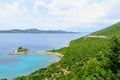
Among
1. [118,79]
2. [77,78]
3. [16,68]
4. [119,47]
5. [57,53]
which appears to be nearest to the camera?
[118,79]

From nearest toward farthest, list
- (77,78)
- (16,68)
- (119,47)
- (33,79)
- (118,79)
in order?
1. (118,79)
2. (119,47)
3. (77,78)
4. (33,79)
5. (16,68)

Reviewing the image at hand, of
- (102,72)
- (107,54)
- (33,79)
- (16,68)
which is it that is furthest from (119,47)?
(16,68)

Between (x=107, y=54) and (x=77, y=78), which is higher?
(x=107, y=54)

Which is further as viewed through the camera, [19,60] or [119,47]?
[19,60]

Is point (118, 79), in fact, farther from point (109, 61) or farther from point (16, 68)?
point (16, 68)

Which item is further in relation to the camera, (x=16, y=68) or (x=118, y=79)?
(x=16, y=68)

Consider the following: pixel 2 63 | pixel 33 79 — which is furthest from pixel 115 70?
pixel 2 63

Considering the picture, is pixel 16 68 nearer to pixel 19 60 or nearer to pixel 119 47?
pixel 19 60

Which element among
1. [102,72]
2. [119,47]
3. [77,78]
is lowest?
[77,78]

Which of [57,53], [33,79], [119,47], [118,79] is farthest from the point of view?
[57,53]
